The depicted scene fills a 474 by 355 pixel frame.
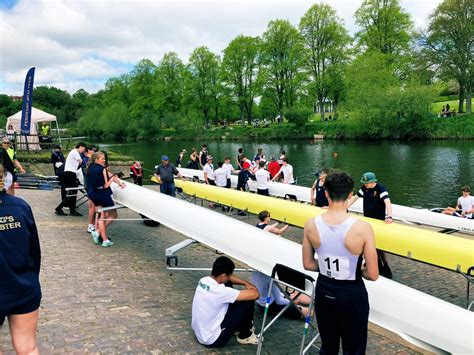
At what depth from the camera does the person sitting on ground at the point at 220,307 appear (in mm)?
3854

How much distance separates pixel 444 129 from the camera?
41500mm

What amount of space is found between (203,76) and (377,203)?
194 feet

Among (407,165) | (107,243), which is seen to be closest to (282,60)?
(407,165)

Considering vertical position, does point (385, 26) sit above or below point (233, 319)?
above

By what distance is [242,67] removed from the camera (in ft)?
193

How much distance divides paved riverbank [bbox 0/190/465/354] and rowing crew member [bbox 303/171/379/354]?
157 centimetres

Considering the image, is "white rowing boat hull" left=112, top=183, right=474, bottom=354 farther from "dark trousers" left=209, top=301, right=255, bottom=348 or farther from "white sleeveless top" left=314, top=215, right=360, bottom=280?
"white sleeveless top" left=314, top=215, right=360, bottom=280

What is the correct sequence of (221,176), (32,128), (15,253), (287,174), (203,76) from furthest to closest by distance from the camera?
1. (203,76)
2. (32,128)
3. (221,176)
4. (287,174)
5. (15,253)

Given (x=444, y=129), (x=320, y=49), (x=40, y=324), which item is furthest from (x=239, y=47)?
(x=40, y=324)

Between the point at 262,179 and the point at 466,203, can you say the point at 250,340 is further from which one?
the point at 466,203

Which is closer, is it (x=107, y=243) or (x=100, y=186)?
(x=100, y=186)

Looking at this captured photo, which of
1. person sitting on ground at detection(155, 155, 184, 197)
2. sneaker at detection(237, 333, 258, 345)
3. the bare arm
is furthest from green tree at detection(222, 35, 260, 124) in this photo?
the bare arm

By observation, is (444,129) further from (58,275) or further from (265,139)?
(58,275)

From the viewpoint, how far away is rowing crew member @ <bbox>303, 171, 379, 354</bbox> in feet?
8.58
